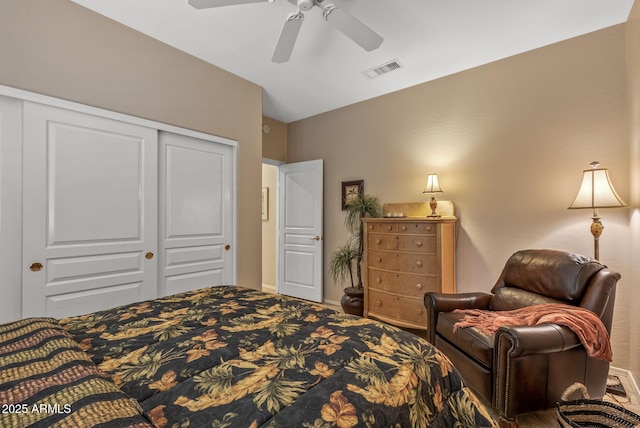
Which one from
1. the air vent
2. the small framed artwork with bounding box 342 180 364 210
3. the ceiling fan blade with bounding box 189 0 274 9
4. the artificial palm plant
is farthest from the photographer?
the small framed artwork with bounding box 342 180 364 210

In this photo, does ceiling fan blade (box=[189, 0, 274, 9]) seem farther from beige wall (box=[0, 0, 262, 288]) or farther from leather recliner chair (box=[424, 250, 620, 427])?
leather recliner chair (box=[424, 250, 620, 427])

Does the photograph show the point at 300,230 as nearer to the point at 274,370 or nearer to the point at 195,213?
the point at 195,213

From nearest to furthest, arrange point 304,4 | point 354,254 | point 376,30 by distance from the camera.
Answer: point 304,4
point 376,30
point 354,254

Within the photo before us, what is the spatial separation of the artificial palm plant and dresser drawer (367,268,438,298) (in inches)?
17.2

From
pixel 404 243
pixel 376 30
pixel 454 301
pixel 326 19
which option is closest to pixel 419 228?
pixel 404 243

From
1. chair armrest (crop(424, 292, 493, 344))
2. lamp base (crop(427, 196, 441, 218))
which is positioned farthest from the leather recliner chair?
lamp base (crop(427, 196, 441, 218))

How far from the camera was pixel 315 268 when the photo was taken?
14.1ft

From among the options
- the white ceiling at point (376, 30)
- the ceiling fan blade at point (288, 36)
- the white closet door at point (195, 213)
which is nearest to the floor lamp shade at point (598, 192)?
the white ceiling at point (376, 30)

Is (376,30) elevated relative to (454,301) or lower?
elevated

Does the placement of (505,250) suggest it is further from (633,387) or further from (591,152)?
(633,387)

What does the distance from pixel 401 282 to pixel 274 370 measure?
240 cm

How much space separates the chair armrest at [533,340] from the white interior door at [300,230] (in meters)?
2.81

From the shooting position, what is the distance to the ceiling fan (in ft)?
5.98

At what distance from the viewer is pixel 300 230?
4.49 m
